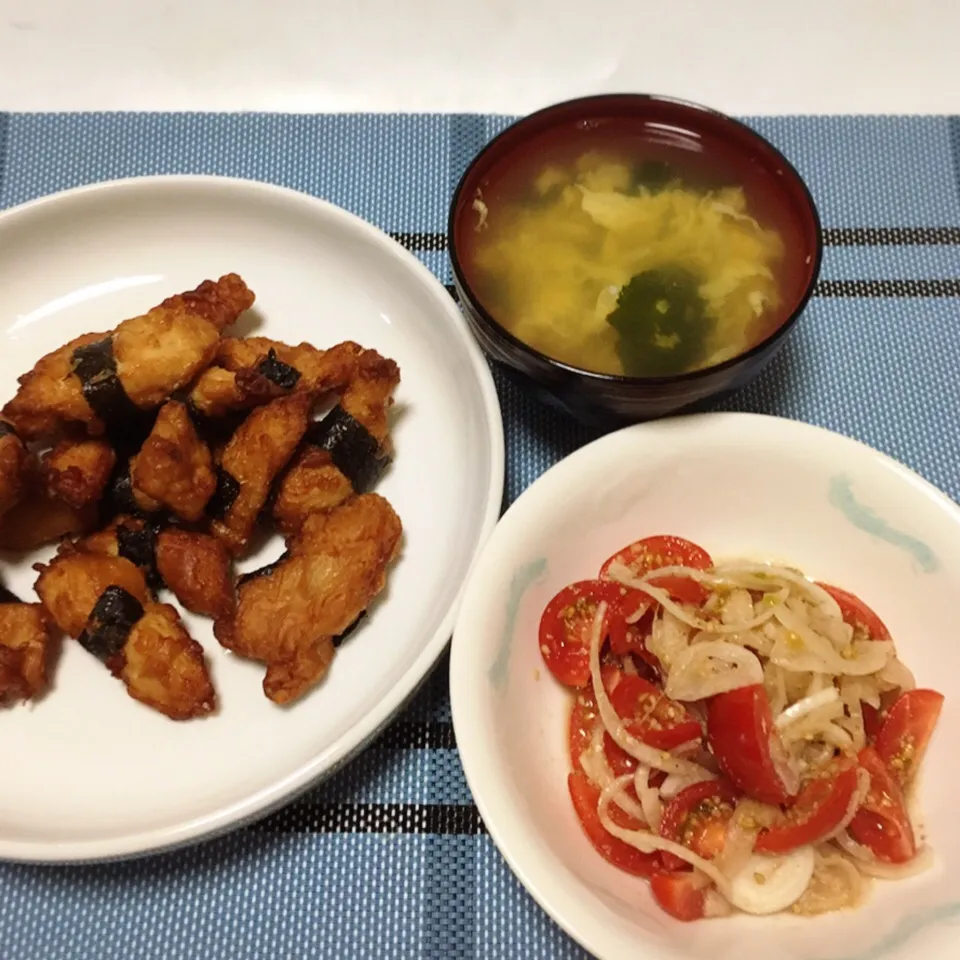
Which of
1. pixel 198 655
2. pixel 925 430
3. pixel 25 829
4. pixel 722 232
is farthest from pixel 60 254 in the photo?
pixel 925 430

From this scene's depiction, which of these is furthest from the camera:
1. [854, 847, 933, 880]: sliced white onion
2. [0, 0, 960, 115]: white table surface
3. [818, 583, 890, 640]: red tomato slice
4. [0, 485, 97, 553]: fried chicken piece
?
[0, 0, 960, 115]: white table surface

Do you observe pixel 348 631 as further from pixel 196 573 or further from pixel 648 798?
pixel 648 798

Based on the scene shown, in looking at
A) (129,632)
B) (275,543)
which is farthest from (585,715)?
(129,632)

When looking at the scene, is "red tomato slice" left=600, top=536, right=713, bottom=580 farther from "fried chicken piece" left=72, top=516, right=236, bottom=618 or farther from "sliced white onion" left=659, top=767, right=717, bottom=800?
"fried chicken piece" left=72, top=516, right=236, bottom=618

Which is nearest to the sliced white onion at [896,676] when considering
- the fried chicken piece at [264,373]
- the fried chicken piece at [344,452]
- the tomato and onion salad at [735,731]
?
the tomato and onion salad at [735,731]

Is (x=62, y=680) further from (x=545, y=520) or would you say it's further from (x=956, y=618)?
(x=956, y=618)

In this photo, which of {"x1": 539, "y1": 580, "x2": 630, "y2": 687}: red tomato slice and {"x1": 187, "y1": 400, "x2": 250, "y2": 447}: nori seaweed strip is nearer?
{"x1": 539, "y1": 580, "x2": 630, "y2": 687}: red tomato slice

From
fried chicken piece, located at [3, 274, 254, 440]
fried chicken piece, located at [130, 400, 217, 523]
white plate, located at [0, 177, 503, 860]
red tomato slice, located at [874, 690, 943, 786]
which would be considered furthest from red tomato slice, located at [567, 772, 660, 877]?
fried chicken piece, located at [3, 274, 254, 440]
